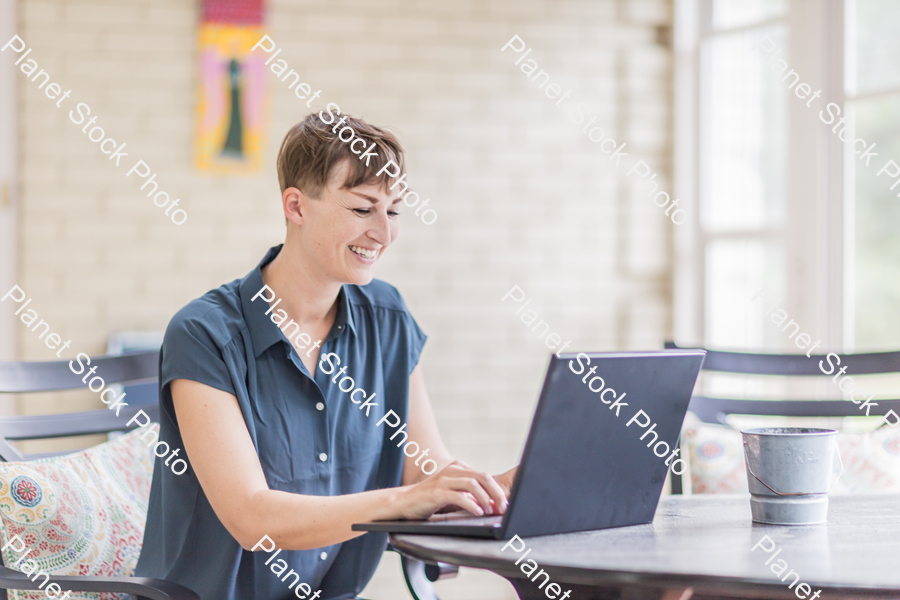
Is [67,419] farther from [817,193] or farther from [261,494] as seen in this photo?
[817,193]

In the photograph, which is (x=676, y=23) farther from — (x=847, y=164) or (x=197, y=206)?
(x=197, y=206)

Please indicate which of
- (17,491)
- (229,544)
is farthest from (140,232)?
(229,544)

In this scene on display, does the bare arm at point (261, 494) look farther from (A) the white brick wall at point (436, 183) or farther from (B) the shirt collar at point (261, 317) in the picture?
(A) the white brick wall at point (436, 183)

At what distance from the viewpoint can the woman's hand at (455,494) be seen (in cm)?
125

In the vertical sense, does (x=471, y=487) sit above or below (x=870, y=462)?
above

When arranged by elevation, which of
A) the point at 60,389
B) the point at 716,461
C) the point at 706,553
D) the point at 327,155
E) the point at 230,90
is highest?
the point at 230,90

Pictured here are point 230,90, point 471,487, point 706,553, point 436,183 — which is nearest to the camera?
point 706,553

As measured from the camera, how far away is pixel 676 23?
409cm

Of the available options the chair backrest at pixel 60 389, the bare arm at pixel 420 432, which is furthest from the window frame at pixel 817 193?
the chair backrest at pixel 60 389

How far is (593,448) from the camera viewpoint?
121cm

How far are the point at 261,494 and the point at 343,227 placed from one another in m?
0.54

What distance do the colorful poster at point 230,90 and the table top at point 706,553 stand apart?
2.63 m

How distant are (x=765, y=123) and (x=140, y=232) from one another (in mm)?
2598

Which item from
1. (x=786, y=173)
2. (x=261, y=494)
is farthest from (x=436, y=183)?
(x=261, y=494)
